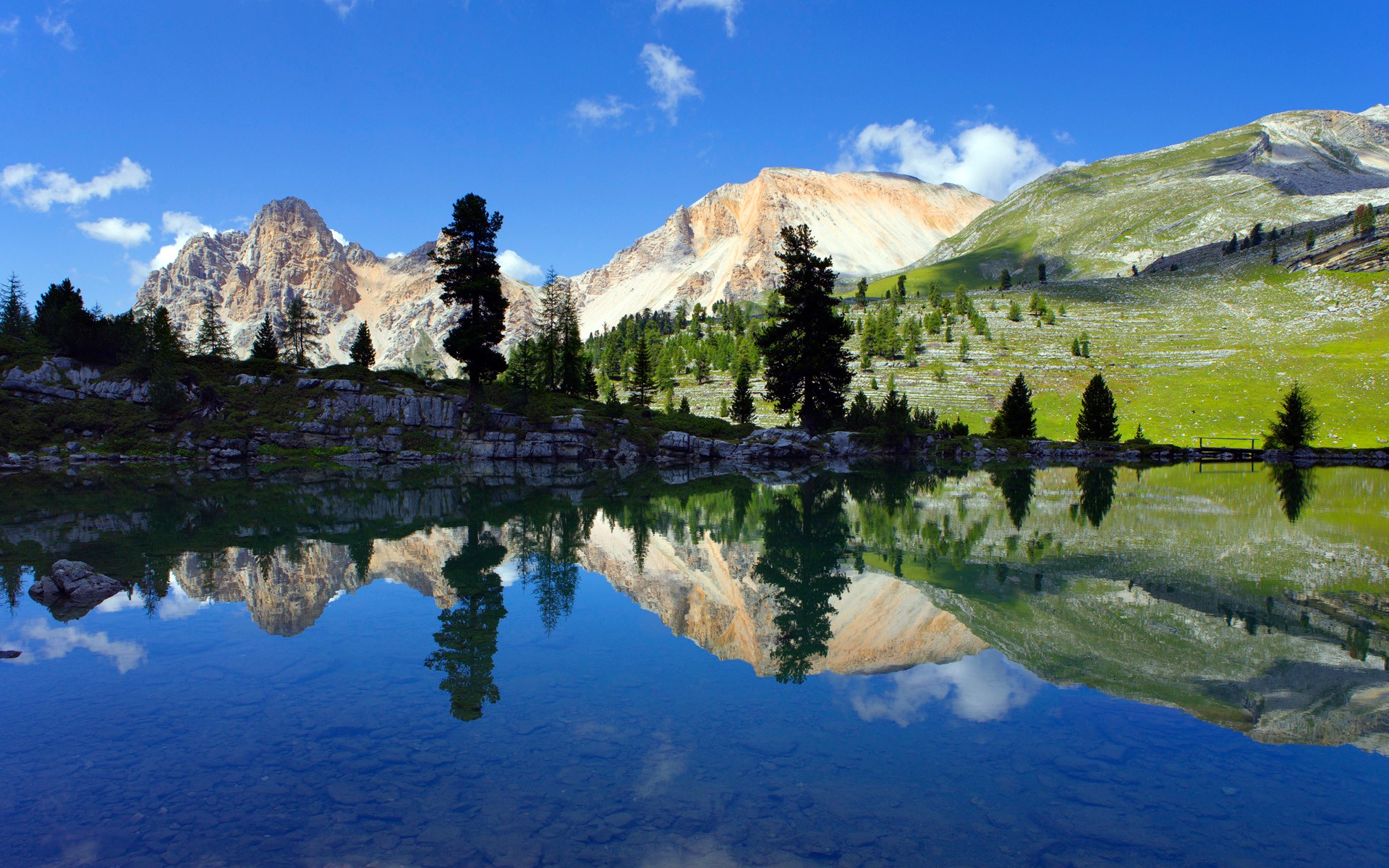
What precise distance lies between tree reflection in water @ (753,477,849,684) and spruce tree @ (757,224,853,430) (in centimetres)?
3163

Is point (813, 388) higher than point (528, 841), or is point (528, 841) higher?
point (813, 388)

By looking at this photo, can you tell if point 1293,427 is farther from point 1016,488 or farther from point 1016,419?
point 1016,488

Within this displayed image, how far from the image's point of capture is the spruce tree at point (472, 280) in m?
60.1

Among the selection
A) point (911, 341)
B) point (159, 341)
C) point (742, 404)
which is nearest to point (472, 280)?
point (159, 341)

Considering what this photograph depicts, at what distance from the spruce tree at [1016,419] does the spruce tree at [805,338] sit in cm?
2602

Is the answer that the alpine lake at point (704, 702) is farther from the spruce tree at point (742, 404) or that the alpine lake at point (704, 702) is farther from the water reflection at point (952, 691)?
the spruce tree at point (742, 404)

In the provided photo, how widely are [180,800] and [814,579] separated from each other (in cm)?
1259

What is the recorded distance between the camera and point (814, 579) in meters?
16.6

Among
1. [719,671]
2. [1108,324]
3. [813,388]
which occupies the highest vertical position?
[1108,324]

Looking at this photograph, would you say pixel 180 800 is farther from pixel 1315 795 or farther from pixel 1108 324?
pixel 1108 324

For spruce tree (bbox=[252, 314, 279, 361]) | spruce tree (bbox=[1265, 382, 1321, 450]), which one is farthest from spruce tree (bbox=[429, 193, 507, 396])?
spruce tree (bbox=[1265, 382, 1321, 450])

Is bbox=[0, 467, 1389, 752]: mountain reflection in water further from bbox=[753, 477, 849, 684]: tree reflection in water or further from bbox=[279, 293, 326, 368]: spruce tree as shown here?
bbox=[279, 293, 326, 368]: spruce tree

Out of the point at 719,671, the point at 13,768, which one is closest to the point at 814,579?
the point at 719,671

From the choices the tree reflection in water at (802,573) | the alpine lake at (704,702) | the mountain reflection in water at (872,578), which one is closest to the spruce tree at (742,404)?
the mountain reflection in water at (872,578)
